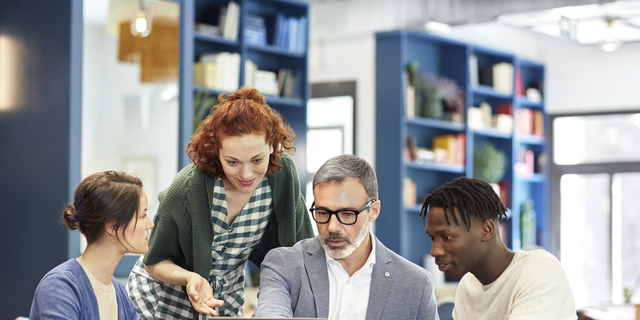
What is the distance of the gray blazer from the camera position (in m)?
2.09

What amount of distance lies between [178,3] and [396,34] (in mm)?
2930

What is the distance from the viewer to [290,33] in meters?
6.45

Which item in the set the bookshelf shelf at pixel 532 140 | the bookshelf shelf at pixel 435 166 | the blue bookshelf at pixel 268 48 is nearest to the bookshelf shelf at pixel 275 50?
the blue bookshelf at pixel 268 48

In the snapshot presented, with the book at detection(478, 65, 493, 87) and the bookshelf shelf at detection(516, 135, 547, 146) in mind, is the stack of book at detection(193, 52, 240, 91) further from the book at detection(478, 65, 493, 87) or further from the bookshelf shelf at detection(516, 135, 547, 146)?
the bookshelf shelf at detection(516, 135, 547, 146)

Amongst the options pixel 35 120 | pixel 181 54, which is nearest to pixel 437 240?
pixel 35 120

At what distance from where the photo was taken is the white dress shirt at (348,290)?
6.95ft

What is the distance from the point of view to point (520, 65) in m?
9.00

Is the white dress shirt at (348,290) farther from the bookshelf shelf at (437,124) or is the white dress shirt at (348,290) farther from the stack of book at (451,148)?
the stack of book at (451,148)

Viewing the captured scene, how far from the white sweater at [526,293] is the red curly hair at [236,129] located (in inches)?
29.3

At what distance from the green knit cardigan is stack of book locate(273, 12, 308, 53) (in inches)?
161

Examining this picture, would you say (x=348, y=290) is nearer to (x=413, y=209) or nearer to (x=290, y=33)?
(x=290, y=33)

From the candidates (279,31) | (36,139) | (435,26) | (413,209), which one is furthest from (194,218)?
(413,209)

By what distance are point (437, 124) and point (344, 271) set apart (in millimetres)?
5459

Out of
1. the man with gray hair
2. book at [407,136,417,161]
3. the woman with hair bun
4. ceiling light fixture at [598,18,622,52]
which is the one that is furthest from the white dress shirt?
ceiling light fixture at [598,18,622,52]
